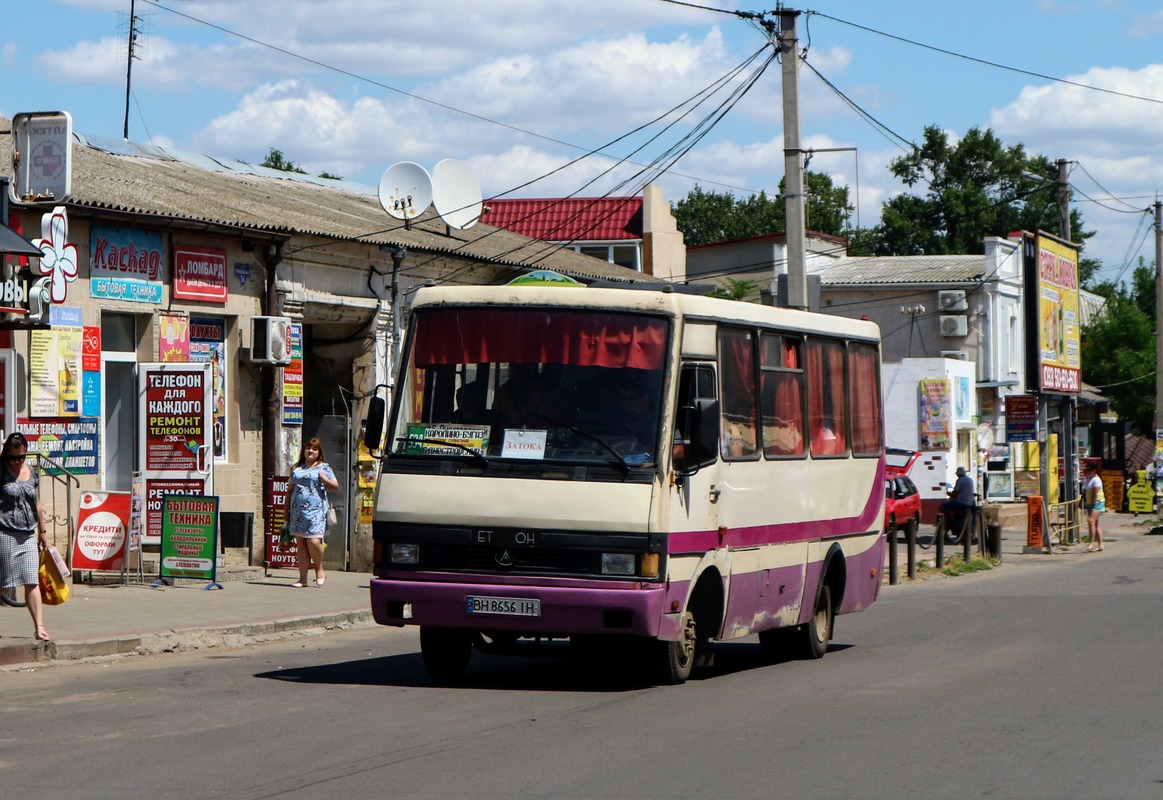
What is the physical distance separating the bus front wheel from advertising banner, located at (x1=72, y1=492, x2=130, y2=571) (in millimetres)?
8573

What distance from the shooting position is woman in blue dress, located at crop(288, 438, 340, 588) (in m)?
18.8

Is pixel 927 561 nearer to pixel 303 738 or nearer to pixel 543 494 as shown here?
pixel 543 494

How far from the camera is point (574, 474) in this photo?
1066 centimetres

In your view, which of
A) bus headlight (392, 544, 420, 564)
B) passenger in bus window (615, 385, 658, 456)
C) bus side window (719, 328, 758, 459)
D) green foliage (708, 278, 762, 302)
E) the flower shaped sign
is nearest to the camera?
passenger in bus window (615, 385, 658, 456)

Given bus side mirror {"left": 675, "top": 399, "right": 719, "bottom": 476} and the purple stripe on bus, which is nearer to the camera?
bus side mirror {"left": 675, "top": 399, "right": 719, "bottom": 476}

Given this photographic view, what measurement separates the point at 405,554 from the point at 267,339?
1052cm

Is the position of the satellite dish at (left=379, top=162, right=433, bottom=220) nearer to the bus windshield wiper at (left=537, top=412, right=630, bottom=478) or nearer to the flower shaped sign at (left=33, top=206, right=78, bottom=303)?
the flower shaped sign at (left=33, top=206, right=78, bottom=303)

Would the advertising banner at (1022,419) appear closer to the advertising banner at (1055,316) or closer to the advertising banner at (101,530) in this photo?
the advertising banner at (1055,316)

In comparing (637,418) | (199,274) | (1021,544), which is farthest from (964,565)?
(637,418)

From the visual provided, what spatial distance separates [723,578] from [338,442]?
38.1ft

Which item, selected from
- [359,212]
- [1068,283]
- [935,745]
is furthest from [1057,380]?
[935,745]

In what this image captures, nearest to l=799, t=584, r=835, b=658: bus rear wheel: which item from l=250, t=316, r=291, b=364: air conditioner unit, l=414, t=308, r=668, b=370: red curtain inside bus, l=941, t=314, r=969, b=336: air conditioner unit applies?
l=414, t=308, r=668, b=370: red curtain inside bus

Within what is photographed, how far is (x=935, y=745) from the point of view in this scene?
28.6 ft

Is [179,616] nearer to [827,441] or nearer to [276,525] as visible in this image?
[276,525]
